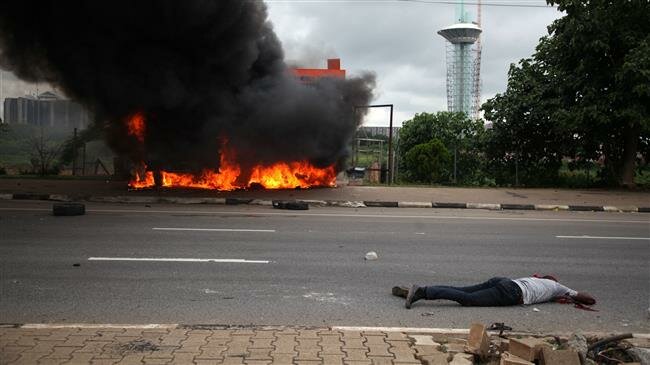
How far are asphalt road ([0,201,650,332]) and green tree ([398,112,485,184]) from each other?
29.6ft

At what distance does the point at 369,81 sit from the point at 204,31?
5.62m

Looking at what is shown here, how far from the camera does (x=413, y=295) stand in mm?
4996

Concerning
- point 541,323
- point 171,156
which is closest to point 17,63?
point 171,156

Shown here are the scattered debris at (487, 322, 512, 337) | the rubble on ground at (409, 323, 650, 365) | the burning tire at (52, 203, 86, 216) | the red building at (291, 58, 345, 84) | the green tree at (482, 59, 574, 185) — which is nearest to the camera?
the rubble on ground at (409, 323, 650, 365)

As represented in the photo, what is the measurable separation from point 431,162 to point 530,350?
1707 cm

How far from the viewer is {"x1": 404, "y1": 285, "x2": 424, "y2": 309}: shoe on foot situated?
16.3ft

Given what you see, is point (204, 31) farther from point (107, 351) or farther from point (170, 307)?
point (107, 351)

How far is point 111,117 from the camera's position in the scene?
15.4 metres

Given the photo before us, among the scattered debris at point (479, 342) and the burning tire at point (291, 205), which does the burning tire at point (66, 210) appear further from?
the scattered debris at point (479, 342)

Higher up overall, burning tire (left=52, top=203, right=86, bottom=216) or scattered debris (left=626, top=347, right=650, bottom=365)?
burning tire (left=52, top=203, right=86, bottom=216)

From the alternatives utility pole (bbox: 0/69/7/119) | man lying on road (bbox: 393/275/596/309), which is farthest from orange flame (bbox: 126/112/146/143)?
man lying on road (bbox: 393/275/596/309)


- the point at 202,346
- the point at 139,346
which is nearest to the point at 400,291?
the point at 202,346

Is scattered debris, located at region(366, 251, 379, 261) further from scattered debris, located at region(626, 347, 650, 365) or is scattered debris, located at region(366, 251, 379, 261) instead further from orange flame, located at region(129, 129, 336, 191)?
orange flame, located at region(129, 129, 336, 191)

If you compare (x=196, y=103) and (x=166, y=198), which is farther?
(x=196, y=103)
